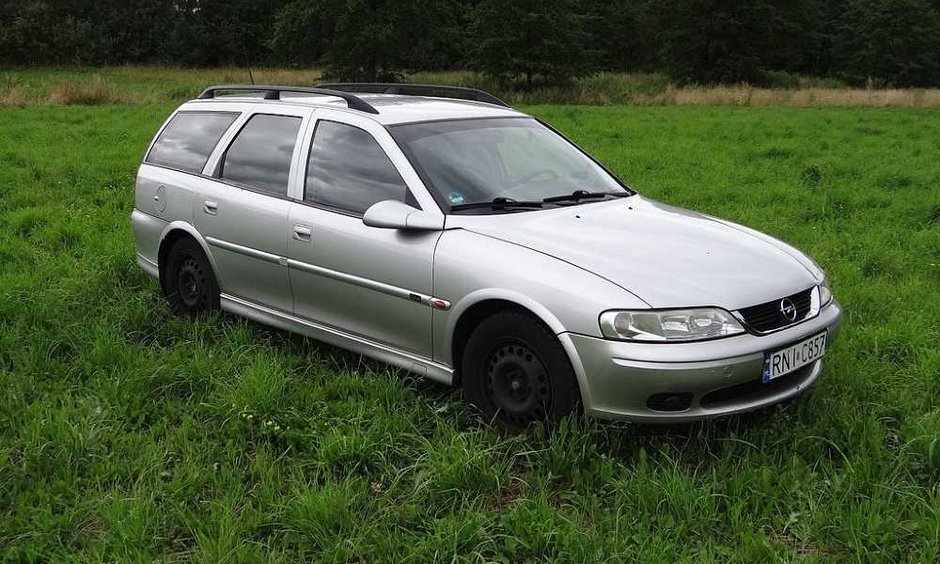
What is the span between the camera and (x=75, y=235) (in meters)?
7.47

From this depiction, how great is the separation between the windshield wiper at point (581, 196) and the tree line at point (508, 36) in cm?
3242

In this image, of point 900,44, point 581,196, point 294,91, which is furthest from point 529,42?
point 581,196

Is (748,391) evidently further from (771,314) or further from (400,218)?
(400,218)

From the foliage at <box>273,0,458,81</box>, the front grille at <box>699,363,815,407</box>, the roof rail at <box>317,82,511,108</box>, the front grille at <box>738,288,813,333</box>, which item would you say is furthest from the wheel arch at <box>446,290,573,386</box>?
the foliage at <box>273,0,458,81</box>

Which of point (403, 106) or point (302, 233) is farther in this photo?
point (403, 106)

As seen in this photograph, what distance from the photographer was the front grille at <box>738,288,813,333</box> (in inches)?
133

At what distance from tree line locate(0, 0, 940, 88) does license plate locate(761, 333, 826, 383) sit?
3351 centimetres

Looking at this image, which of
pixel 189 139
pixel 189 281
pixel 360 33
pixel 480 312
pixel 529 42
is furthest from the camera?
pixel 529 42

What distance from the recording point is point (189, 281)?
5418mm

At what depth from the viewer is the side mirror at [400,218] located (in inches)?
151

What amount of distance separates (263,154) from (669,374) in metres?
2.93

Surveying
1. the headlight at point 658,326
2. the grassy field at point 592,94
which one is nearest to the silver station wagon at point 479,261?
the headlight at point 658,326

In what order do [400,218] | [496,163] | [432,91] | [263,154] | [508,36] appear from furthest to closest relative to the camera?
[508,36], [432,91], [263,154], [496,163], [400,218]

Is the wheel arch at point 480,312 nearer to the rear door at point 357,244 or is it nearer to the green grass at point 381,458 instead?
the rear door at point 357,244
